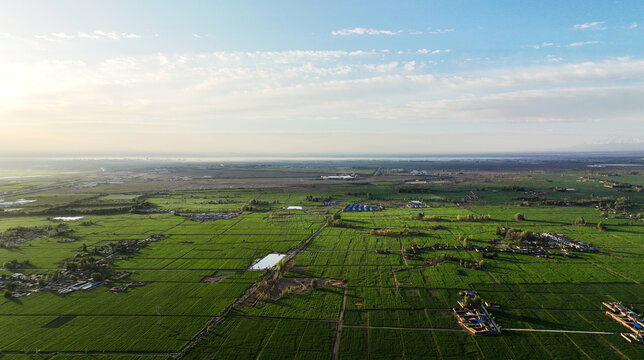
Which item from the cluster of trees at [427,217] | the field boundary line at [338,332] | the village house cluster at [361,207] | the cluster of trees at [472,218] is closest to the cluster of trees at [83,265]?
the field boundary line at [338,332]

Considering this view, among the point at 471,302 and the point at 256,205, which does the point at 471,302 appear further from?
the point at 256,205

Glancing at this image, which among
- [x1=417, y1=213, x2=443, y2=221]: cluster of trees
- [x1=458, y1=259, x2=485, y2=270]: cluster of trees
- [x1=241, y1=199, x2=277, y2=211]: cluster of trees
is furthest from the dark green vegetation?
[x1=241, y1=199, x2=277, y2=211]: cluster of trees

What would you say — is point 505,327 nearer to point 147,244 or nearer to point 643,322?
point 643,322

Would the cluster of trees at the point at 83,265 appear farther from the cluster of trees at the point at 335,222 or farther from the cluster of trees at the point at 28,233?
the cluster of trees at the point at 335,222

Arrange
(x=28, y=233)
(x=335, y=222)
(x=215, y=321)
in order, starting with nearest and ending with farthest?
(x=215, y=321), (x=28, y=233), (x=335, y=222)

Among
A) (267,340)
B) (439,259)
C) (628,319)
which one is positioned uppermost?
(439,259)

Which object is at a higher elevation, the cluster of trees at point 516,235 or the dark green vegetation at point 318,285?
the cluster of trees at point 516,235

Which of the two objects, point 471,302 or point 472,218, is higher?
point 472,218

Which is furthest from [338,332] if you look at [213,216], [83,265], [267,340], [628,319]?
[213,216]

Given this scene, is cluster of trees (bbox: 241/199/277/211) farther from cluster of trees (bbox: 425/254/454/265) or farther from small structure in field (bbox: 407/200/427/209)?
cluster of trees (bbox: 425/254/454/265)
